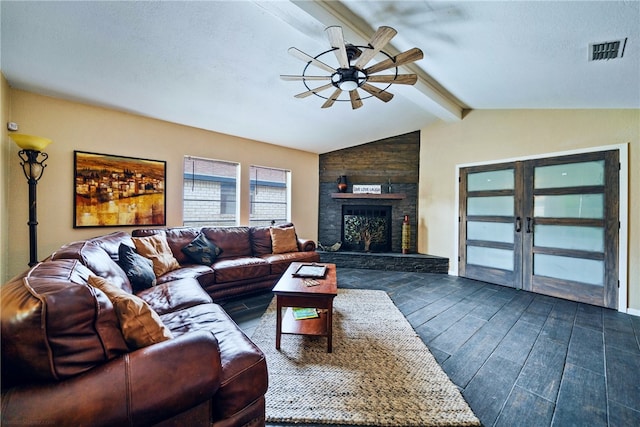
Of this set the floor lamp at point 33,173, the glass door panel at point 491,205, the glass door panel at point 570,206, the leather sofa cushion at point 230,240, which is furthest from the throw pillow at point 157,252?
the glass door panel at point 570,206

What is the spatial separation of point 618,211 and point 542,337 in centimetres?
201

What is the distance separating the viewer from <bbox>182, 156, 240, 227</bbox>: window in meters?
3.97

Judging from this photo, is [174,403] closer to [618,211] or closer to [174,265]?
[174,265]

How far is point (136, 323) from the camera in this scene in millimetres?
1054

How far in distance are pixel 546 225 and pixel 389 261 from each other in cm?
235

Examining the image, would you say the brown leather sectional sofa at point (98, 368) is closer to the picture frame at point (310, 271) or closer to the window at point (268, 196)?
the picture frame at point (310, 271)

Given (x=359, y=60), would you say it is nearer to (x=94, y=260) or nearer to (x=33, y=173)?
(x=94, y=260)

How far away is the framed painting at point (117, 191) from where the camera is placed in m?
3.03

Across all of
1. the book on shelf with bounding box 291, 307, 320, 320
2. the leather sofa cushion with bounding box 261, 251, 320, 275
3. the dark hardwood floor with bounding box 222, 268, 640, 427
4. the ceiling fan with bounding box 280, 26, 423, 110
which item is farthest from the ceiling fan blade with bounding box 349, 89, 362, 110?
the dark hardwood floor with bounding box 222, 268, 640, 427

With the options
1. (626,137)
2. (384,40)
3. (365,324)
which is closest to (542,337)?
(365,324)

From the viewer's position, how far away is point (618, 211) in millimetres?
2938

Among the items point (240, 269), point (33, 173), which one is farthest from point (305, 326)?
point (33, 173)

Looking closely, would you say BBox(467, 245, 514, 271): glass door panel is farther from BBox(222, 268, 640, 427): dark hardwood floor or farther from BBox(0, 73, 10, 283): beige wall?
BBox(0, 73, 10, 283): beige wall

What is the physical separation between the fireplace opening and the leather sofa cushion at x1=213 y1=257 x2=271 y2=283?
247 centimetres
